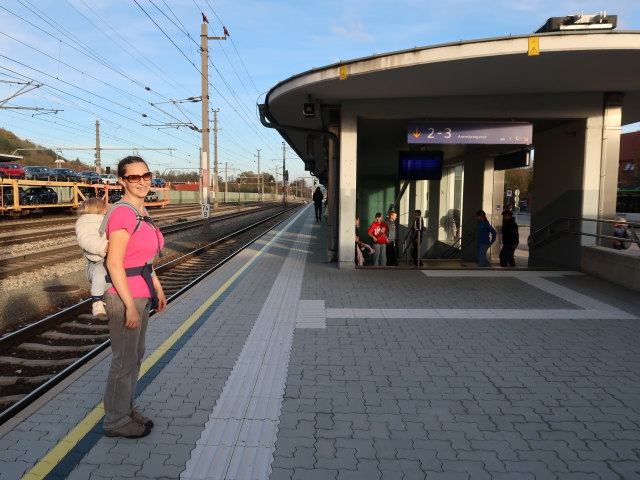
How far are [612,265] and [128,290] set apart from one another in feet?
29.8

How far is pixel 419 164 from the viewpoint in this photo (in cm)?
1164

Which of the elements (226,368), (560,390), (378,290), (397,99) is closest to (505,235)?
(397,99)

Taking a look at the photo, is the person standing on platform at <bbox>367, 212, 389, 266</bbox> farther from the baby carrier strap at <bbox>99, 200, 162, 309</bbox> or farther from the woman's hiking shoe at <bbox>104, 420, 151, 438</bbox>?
the woman's hiking shoe at <bbox>104, 420, 151, 438</bbox>

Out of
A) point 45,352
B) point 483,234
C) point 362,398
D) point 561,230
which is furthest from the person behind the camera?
point 483,234

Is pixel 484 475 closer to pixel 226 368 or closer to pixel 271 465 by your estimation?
pixel 271 465

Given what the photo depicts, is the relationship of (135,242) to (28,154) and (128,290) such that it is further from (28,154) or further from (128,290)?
(28,154)

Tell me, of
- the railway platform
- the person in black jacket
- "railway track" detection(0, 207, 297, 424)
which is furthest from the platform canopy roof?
"railway track" detection(0, 207, 297, 424)

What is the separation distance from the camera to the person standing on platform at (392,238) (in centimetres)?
1195

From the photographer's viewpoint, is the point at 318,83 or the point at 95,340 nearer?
the point at 95,340

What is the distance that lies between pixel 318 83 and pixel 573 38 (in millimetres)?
4117

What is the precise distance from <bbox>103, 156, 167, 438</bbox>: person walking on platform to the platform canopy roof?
5789 mm

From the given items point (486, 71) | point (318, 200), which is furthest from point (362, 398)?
point (318, 200)

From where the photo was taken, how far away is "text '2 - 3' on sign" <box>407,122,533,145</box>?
31.9 feet

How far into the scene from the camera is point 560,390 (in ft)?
13.3
